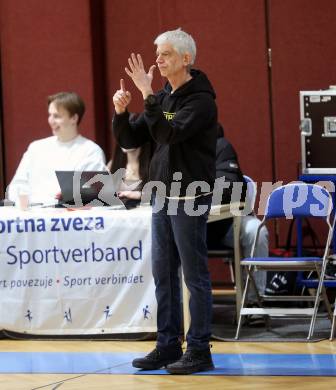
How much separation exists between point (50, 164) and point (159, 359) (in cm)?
Result: 229

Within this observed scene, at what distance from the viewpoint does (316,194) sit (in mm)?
6391

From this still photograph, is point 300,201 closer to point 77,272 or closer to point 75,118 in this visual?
point 77,272

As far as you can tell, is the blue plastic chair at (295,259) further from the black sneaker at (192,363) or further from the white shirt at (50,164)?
the white shirt at (50,164)

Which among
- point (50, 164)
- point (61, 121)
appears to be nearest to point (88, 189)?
point (50, 164)

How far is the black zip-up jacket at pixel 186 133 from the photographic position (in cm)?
481

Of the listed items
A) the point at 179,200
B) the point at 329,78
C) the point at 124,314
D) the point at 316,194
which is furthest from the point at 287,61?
the point at 179,200

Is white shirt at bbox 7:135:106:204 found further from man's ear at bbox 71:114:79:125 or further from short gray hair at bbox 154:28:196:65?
short gray hair at bbox 154:28:196:65

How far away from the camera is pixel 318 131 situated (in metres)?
6.73

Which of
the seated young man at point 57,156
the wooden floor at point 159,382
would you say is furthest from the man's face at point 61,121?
the wooden floor at point 159,382

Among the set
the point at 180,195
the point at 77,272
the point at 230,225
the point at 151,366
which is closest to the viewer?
the point at 180,195

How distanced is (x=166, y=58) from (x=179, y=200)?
0.69m

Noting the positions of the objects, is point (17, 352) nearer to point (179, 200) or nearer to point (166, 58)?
point (179, 200)

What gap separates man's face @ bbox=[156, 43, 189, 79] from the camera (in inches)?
195

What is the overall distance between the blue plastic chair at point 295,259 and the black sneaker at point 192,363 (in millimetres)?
1055
